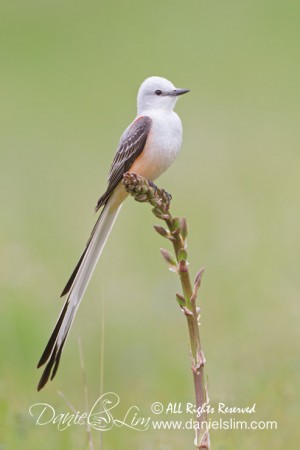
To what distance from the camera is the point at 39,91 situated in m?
16.7

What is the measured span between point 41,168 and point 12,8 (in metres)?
12.2

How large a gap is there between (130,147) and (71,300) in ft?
3.31

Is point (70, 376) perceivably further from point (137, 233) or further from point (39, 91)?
point (39, 91)

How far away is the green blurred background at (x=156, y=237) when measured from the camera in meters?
5.32

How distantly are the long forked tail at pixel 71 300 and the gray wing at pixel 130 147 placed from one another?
423 mm

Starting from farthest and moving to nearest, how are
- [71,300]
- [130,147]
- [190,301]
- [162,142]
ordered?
[130,147] < [162,142] < [71,300] < [190,301]

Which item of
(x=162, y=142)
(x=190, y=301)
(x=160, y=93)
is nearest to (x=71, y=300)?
(x=190, y=301)

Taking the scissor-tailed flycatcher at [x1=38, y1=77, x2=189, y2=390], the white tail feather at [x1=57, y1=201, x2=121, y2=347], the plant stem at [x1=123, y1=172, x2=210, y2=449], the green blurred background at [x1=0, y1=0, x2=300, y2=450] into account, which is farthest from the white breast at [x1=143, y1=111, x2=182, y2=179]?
the plant stem at [x1=123, y1=172, x2=210, y2=449]

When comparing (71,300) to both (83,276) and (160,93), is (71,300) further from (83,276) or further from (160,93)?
(160,93)

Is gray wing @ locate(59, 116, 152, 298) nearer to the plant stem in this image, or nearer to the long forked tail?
the long forked tail

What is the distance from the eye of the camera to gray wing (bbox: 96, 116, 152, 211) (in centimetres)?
422

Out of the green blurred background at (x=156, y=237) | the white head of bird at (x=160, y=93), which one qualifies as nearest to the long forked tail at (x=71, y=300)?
the white head of bird at (x=160, y=93)

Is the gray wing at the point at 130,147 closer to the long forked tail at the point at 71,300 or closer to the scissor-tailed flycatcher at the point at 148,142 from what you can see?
the scissor-tailed flycatcher at the point at 148,142

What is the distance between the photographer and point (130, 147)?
167 inches
